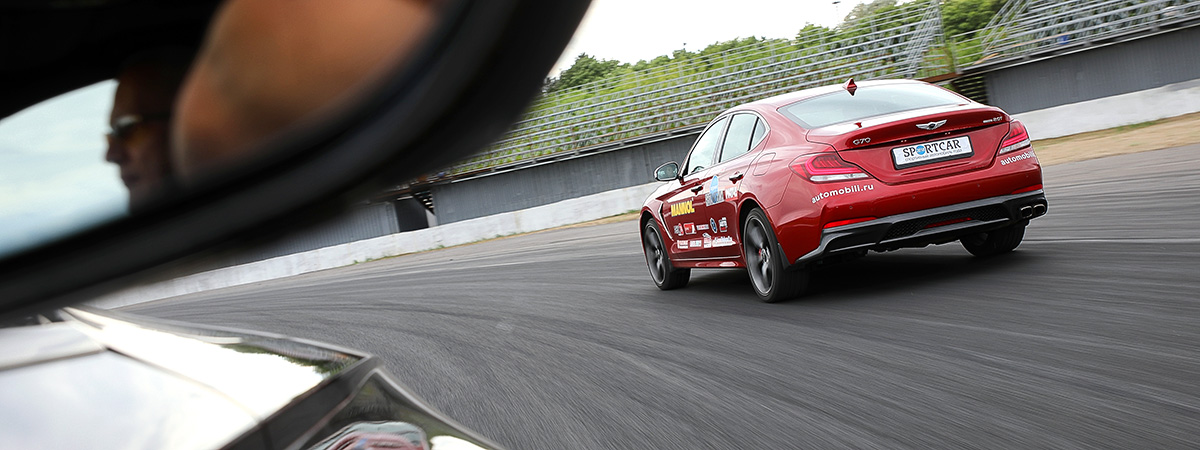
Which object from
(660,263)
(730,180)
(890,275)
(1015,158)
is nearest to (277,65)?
(1015,158)

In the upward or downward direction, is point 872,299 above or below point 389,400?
below

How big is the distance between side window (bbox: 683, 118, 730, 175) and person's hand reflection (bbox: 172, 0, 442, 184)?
736 centimetres

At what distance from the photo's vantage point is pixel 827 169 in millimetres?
6523

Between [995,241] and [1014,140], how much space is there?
1269mm

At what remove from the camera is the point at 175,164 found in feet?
3.90

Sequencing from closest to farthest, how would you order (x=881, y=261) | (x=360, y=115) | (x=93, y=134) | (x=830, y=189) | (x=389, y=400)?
1. (x=93, y=134)
2. (x=360, y=115)
3. (x=389, y=400)
4. (x=830, y=189)
5. (x=881, y=261)

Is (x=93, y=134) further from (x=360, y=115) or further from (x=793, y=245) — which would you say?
(x=793, y=245)

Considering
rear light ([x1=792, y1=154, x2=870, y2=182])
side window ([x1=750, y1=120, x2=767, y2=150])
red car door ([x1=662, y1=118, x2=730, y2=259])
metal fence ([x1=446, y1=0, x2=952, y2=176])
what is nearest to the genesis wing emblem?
rear light ([x1=792, y1=154, x2=870, y2=182])

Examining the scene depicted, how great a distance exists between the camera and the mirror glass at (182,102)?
1.08 meters

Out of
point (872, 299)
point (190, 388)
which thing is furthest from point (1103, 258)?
point (190, 388)

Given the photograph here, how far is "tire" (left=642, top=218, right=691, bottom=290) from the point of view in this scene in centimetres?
942

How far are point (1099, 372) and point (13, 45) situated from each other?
412cm

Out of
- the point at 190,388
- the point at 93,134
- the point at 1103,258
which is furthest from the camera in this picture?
the point at 1103,258

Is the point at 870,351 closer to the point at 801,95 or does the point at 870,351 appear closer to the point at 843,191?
the point at 843,191
